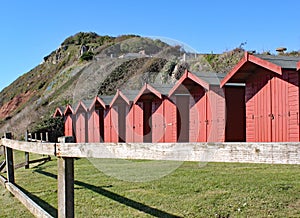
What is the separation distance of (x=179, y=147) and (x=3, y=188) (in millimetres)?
6728

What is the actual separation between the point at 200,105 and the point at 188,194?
7.76 meters

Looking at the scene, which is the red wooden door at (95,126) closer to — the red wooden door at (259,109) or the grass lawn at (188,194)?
the red wooden door at (259,109)

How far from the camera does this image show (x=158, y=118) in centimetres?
1659

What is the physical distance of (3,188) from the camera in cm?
845

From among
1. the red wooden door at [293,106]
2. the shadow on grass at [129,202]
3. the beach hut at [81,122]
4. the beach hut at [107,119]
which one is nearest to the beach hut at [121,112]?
the beach hut at [107,119]

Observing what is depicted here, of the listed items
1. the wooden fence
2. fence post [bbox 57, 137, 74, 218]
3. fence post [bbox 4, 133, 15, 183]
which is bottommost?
fence post [bbox 4, 133, 15, 183]

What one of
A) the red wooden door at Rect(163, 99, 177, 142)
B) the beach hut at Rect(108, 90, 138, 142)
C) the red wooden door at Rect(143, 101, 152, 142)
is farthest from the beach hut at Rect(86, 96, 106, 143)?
the red wooden door at Rect(163, 99, 177, 142)

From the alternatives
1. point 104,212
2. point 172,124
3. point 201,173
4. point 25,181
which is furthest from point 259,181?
point 172,124

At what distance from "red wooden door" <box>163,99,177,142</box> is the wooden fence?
987cm

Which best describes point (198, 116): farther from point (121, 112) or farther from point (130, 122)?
point (121, 112)

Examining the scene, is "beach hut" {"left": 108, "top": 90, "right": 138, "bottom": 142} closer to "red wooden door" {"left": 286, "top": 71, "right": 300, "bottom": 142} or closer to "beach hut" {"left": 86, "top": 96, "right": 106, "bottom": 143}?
"beach hut" {"left": 86, "top": 96, "right": 106, "bottom": 143}

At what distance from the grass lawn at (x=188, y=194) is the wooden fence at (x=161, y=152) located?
1417 mm

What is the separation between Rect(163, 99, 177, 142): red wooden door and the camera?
48.8 feet

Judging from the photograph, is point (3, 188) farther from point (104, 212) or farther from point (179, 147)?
point (179, 147)
